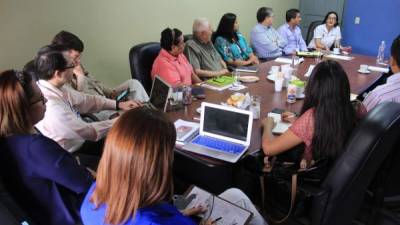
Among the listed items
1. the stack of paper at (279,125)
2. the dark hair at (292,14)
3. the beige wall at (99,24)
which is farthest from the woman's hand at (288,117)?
the dark hair at (292,14)

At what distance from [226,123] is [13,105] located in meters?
0.97

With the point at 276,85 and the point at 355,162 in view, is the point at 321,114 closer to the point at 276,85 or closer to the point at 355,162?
the point at 355,162

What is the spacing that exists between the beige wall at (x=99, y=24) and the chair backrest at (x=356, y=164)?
8.36ft

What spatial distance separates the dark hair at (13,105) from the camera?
1.22 meters

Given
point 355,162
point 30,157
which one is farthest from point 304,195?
point 30,157

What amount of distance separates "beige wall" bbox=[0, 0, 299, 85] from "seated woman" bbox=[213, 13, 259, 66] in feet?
2.08

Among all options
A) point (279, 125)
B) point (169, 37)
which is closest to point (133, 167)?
point (279, 125)

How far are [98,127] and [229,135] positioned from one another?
0.78 meters

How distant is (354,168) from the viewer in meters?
1.31

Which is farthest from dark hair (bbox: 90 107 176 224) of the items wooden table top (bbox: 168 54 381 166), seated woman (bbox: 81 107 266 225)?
wooden table top (bbox: 168 54 381 166)

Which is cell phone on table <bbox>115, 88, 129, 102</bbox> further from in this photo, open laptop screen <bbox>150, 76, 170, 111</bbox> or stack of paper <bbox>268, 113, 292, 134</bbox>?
stack of paper <bbox>268, 113, 292, 134</bbox>

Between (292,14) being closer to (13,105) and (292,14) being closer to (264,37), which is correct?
(264,37)

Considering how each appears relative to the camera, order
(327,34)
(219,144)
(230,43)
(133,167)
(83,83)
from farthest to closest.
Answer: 1. (327,34)
2. (230,43)
3. (83,83)
4. (219,144)
5. (133,167)

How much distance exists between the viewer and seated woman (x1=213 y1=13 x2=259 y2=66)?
12.3ft
